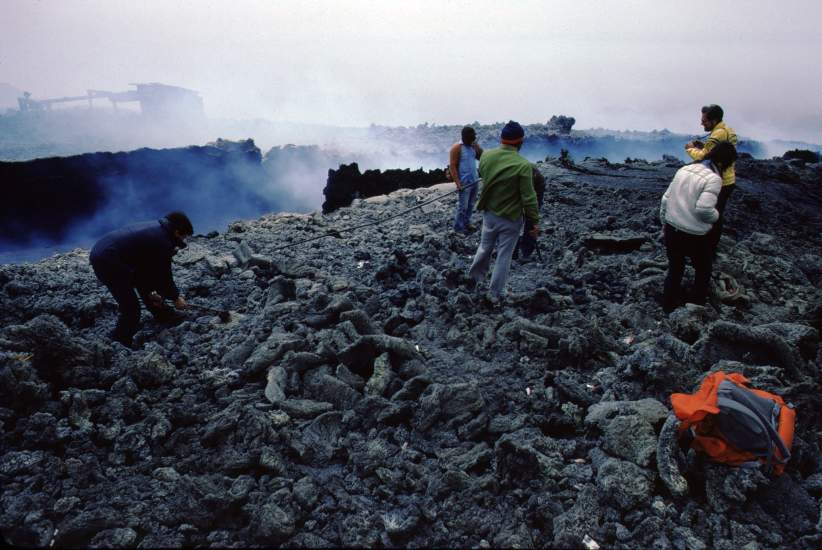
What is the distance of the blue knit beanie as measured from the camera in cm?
467

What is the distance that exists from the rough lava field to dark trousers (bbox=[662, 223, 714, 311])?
216 millimetres

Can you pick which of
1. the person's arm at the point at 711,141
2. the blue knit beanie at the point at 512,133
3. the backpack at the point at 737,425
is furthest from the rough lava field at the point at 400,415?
the blue knit beanie at the point at 512,133

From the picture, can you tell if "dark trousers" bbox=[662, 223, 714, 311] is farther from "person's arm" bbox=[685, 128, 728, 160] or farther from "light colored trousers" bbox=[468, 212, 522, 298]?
"light colored trousers" bbox=[468, 212, 522, 298]

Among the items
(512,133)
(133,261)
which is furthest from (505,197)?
(133,261)

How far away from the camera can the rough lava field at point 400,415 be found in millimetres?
2465

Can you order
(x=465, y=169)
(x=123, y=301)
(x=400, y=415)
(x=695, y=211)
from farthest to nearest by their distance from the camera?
(x=465, y=169), (x=123, y=301), (x=695, y=211), (x=400, y=415)

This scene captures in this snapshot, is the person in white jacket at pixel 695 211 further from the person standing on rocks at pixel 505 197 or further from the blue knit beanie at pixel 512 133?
the blue knit beanie at pixel 512 133

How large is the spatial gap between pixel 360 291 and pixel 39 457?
131 inches

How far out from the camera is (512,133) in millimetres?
4676

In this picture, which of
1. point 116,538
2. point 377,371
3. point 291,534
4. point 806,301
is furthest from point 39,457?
point 806,301

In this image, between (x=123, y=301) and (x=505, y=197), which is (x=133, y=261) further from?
(x=505, y=197)

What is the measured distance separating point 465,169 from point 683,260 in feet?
13.2

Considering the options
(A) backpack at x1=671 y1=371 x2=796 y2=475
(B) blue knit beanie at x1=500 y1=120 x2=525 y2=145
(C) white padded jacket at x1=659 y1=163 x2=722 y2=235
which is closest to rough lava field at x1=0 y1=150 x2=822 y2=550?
(A) backpack at x1=671 y1=371 x2=796 y2=475

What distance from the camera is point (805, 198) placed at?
12594 millimetres
